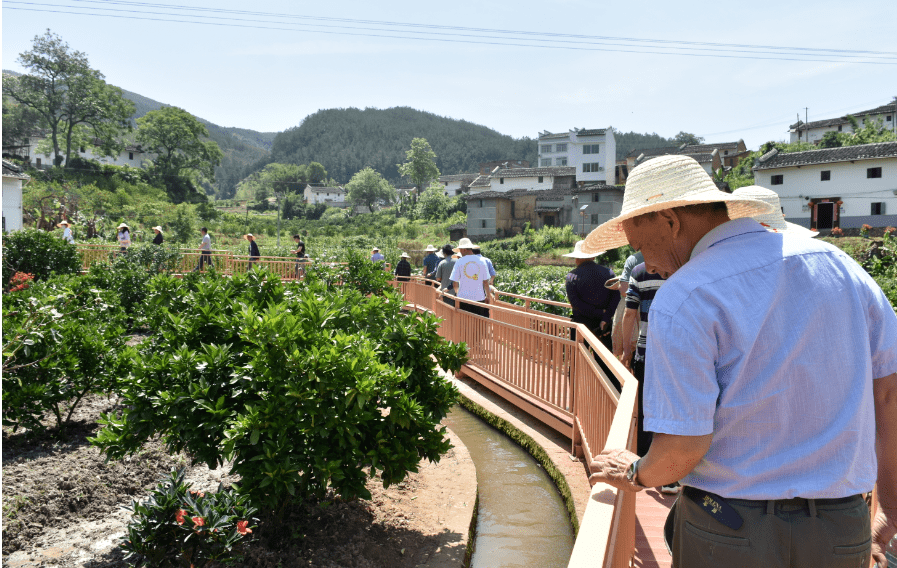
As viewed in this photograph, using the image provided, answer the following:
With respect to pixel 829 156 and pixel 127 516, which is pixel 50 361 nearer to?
pixel 127 516

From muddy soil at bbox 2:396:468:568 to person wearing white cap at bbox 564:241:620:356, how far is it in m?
2.55

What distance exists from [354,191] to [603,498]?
445 feet

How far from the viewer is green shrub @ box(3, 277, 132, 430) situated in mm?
5035

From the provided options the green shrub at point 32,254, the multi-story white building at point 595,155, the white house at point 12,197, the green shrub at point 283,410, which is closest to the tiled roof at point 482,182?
the multi-story white building at point 595,155

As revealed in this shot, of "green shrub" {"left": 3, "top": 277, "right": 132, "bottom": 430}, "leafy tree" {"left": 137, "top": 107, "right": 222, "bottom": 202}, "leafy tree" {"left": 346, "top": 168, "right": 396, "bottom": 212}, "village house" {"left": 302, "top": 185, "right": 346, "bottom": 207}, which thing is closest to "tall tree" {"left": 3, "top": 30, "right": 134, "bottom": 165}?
"leafy tree" {"left": 137, "top": 107, "right": 222, "bottom": 202}

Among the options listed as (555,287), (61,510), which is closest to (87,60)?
(555,287)

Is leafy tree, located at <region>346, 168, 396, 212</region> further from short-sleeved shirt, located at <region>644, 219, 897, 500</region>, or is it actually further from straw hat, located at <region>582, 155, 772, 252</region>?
short-sleeved shirt, located at <region>644, 219, 897, 500</region>

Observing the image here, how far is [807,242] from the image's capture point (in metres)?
1.62

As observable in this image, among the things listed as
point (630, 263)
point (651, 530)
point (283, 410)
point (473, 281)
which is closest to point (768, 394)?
point (651, 530)

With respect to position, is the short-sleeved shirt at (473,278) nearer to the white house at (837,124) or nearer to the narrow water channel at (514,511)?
the narrow water channel at (514,511)

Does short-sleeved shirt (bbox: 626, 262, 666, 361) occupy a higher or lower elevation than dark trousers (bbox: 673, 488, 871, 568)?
higher

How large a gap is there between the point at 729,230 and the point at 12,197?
4649cm

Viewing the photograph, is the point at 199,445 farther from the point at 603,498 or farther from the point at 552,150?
the point at 552,150

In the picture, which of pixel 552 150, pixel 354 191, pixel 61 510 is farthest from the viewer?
pixel 354 191
